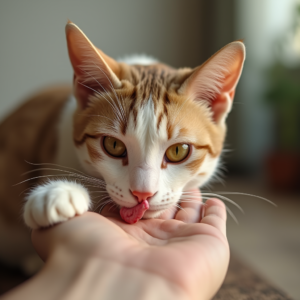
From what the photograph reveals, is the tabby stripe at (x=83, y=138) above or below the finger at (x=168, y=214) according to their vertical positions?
above

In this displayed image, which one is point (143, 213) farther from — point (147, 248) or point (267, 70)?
point (267, 70)

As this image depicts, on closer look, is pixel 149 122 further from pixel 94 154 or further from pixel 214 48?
pixel 214 48

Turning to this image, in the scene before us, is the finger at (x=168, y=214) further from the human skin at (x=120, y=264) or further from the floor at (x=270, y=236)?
the floor at (x=270, y=236)

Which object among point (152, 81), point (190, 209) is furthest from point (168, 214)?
point (152, 81)

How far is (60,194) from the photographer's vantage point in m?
0.85

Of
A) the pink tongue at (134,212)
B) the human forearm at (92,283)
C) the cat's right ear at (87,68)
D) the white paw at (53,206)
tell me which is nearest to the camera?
the human forearm at (92,283)

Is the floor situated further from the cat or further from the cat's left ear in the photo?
the cat's left ear

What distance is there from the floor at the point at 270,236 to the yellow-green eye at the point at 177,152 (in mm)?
655

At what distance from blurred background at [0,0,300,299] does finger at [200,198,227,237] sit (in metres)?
1.45

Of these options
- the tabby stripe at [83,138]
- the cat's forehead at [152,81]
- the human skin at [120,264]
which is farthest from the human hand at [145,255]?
the cat's forehead at [152,81]

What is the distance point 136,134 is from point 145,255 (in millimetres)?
326

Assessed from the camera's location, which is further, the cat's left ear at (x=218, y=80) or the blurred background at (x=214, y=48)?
the blurred background at (x=214, y=48)

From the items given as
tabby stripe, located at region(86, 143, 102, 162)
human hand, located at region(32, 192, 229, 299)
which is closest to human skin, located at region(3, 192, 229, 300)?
human hand, located at region(32, 192, 229, 299)

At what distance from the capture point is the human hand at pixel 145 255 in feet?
2.36
